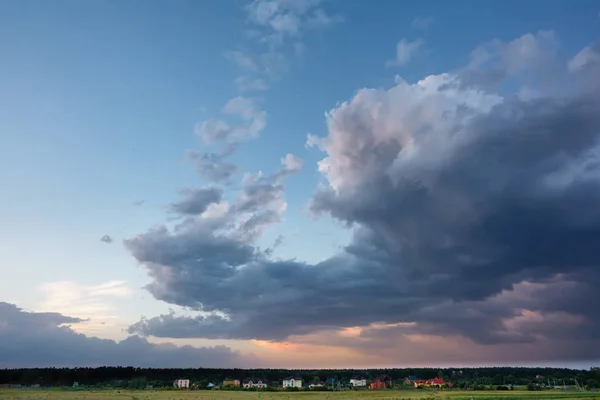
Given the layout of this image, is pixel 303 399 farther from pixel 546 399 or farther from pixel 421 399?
pixel 546 399

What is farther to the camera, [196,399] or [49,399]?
[196,399]

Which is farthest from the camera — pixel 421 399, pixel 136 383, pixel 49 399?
pixel 136 383

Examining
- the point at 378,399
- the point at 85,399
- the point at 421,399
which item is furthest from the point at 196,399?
the point at 421,399

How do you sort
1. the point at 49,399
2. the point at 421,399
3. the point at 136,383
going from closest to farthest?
the point at 49,399, the point at 421,399, the point at 136,383

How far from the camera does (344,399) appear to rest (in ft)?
358

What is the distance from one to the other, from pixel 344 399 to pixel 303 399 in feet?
29.5

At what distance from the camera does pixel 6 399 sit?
327 feet

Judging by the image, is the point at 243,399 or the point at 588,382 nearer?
the point at 243,399

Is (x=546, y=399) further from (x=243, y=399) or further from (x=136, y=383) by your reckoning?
(x=136, y=383)

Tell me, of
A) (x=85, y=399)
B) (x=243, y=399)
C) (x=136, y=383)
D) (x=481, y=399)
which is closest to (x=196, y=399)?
(x=243, y=399)

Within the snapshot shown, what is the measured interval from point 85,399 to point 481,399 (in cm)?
8039

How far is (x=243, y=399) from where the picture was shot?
354ft

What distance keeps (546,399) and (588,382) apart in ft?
342

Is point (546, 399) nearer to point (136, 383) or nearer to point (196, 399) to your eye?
point (196, 399)
